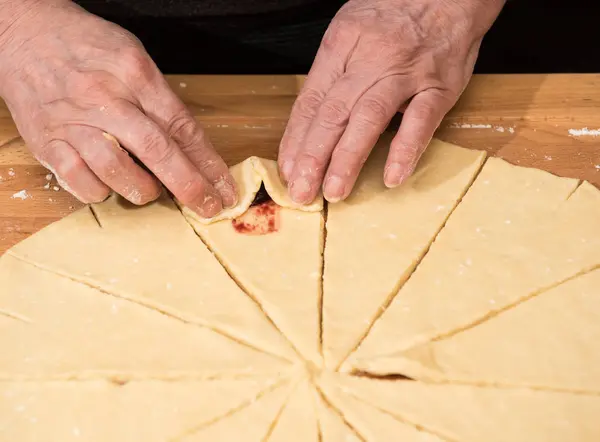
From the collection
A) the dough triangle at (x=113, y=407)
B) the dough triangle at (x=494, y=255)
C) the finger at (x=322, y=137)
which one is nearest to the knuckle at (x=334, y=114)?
the finger at (x=322, y=137)

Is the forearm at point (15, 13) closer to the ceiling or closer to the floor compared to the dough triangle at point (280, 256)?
closer to the ceiling

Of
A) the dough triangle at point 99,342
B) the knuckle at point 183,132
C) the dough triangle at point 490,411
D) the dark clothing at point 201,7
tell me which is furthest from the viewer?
the dark clothing at point 201,7

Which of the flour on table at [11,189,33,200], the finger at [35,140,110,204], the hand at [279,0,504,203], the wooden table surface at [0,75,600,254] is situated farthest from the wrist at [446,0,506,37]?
the flour on table at [11,189,33,200]

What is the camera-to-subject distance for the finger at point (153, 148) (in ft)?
6.16

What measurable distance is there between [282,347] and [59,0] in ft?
4.92

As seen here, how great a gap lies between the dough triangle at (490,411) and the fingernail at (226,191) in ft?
2.50

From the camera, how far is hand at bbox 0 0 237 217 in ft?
6.21

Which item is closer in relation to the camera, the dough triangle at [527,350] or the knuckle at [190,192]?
the dough triangle at [527,350]

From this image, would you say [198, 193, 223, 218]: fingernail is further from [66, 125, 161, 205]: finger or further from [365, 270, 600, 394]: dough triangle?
[365, 270, 600, 394]: dough triangle

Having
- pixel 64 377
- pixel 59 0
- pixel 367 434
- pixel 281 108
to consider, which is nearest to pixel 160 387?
pixel 64 377

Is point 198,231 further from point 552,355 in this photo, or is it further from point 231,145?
point 552,355

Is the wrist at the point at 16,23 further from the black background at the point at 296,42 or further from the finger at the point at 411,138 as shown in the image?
the finger at the point at 411,138

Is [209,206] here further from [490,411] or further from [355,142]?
[490,411]

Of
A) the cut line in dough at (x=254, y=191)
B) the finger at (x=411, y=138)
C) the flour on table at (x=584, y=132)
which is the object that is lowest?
the flour on table at (x=584, y=132)
